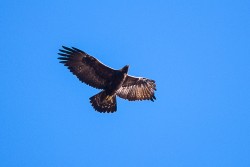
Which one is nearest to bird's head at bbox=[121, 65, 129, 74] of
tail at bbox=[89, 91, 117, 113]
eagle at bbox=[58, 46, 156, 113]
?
eagle at bbox=[58, 46, 156, 113]

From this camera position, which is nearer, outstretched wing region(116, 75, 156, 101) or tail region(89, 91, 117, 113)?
tail region(89, 91, 117, 113)

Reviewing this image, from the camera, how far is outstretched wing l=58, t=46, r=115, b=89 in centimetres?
2567

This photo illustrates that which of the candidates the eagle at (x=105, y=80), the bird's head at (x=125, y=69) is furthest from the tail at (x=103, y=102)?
the bird's head at (x=125, y=69)

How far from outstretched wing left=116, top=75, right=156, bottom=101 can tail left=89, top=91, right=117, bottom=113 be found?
1.90 feet

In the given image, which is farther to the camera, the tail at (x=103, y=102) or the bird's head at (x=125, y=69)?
the tail at (x=103, y=102)

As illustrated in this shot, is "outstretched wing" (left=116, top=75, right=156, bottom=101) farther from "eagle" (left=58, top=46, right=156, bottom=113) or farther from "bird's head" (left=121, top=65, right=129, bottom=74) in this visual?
"bird's head" (left=121, top=65, right=129, bottom=74)

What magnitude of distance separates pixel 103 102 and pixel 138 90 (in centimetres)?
140

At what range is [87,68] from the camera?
2597 cm

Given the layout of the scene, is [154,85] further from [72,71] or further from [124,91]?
[72,71]

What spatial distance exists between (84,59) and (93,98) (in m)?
1.35

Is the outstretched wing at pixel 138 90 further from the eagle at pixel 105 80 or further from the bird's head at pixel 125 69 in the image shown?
A: the bird's head at pixel 125 69

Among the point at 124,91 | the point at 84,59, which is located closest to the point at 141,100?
the point at 124,91

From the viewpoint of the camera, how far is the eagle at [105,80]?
25.7 metres

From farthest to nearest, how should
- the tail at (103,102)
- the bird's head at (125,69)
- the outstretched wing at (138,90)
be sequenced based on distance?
the outstretched wing at (138,90), the tail at (103,102), the bird's head at (125,69)
